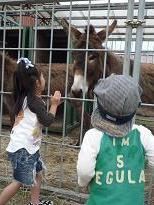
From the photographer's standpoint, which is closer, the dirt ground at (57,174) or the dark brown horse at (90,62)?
the dirt ground at (57,174)

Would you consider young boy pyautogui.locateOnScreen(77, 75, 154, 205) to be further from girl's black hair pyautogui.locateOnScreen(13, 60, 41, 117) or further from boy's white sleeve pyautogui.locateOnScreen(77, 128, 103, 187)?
girl's black hair pyautogui.locateOnScreen(13, 60, 41, 117)

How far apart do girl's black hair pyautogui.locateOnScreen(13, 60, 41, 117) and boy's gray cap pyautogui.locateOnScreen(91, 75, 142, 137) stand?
1425 mm

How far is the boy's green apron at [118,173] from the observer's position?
2264mm

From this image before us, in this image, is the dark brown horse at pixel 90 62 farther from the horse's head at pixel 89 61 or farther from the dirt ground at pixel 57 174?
the dirt ground at pixel 57 174

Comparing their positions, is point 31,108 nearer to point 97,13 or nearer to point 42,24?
point 97,13

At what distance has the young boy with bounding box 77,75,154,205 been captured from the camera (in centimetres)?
221

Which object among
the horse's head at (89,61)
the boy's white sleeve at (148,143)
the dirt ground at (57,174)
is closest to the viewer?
the boy's white sleeve at (148,143)

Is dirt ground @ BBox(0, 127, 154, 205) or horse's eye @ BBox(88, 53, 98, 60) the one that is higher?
horse's eye @ BBox(88, 53, 98, 60)

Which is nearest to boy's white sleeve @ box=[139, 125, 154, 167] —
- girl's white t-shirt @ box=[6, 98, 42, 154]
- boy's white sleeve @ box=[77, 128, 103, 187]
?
boy's white sleeve @ box=[77, 128, 103, 187]

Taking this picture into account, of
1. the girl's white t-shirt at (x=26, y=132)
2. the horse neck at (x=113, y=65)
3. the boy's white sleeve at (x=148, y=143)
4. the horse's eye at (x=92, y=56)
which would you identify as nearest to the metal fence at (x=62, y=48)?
the horse neck at (x=113, y=65)

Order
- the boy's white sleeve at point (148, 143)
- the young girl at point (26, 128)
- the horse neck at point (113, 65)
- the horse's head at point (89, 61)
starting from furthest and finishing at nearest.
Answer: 1. the horse neck at point (113, 65)
2. the horse's head at point (89, 61)
3. the young girl at point (26, 128)
4. the boy's white sleeve at point (148, 143)

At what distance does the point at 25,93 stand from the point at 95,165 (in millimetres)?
1521

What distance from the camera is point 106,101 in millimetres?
2195

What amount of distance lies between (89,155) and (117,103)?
32 centimetres
